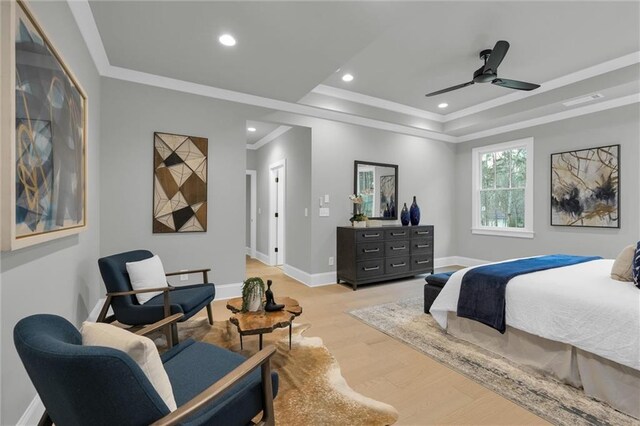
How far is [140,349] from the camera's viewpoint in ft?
3.26

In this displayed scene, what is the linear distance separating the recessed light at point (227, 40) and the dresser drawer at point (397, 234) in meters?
3.20

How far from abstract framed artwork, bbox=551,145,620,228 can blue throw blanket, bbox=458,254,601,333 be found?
7.26 feet

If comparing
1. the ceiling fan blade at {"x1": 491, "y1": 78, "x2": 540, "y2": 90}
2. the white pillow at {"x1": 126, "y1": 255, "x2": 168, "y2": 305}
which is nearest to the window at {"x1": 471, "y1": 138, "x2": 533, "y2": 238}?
the ceiling fan blade at {"x1": 491, "y1": 78, "x2": 540, "y2": 90}

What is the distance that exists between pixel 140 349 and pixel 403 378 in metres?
1.78

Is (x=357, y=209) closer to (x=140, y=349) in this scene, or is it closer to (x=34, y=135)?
(x=34, y=135)

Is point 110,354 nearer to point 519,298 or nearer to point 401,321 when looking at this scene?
point 519,298

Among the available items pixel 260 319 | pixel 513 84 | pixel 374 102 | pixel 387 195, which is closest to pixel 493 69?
pixel 513 84

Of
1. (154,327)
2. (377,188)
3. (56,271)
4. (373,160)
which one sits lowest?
(154,327)

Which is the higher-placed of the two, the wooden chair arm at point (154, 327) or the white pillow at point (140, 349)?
the white pillow at point (140, 349)

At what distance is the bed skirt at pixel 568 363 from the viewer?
178 centimetres

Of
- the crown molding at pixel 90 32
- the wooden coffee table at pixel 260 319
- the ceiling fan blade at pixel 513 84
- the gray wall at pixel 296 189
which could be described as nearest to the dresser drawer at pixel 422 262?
the gray wall at pixel 296 189

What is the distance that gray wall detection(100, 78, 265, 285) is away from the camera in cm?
335

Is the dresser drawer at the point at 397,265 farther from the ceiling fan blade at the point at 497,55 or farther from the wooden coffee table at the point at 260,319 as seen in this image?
the ceiling fan blade at the point at 497,55

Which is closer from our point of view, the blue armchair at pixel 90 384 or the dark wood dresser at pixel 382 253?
the blue armchair at pixel 90 384
